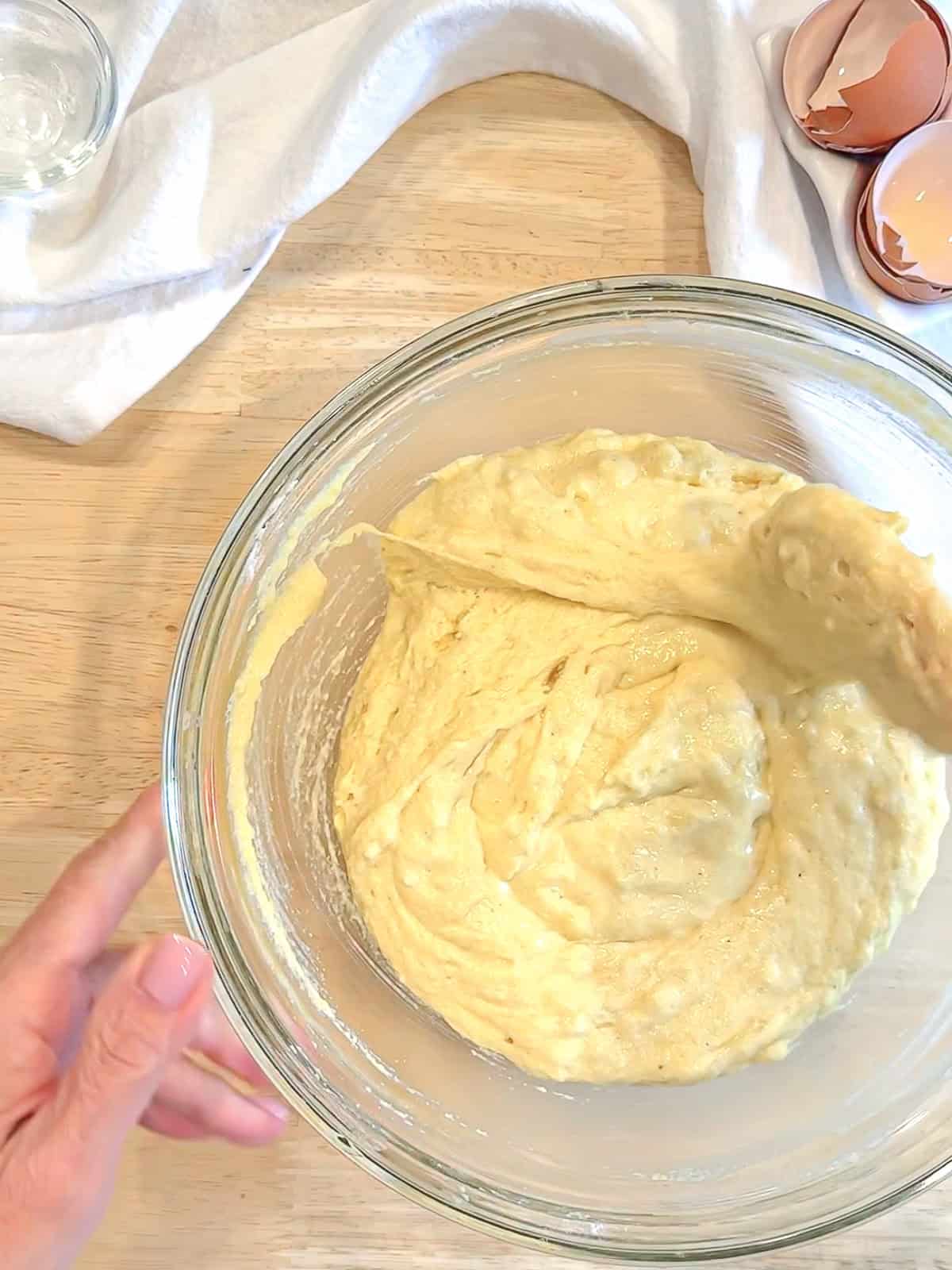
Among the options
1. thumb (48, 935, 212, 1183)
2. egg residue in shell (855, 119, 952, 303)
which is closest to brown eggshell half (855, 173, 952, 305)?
egg residue in shell (855, 119, 952, 303)

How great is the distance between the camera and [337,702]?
3.48 ft

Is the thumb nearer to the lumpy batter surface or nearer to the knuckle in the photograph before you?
the knuckle

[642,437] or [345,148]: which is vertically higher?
[345,148]

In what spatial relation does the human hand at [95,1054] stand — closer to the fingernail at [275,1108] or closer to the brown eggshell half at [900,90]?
the fingernail at [275,1108]

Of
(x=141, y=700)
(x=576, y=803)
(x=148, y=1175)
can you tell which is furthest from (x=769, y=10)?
(x=148, y=1175)

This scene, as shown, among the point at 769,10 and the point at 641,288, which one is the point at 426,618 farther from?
the point at 769,10

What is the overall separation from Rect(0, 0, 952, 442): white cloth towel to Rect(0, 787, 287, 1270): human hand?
17.1 inches

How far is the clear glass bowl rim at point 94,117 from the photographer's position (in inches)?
42.6

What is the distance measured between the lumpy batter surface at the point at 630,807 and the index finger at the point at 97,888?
0.20 meters

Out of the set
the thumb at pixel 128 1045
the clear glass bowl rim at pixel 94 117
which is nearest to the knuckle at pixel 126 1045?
the thumb at pixel 128 1045

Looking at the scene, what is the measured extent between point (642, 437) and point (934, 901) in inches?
19.7

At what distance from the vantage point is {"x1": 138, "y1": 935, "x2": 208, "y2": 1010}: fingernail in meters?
0.81

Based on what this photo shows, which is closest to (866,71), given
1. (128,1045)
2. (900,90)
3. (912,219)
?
(900,90)

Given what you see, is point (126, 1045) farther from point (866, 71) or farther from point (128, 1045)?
point (866, 71)
